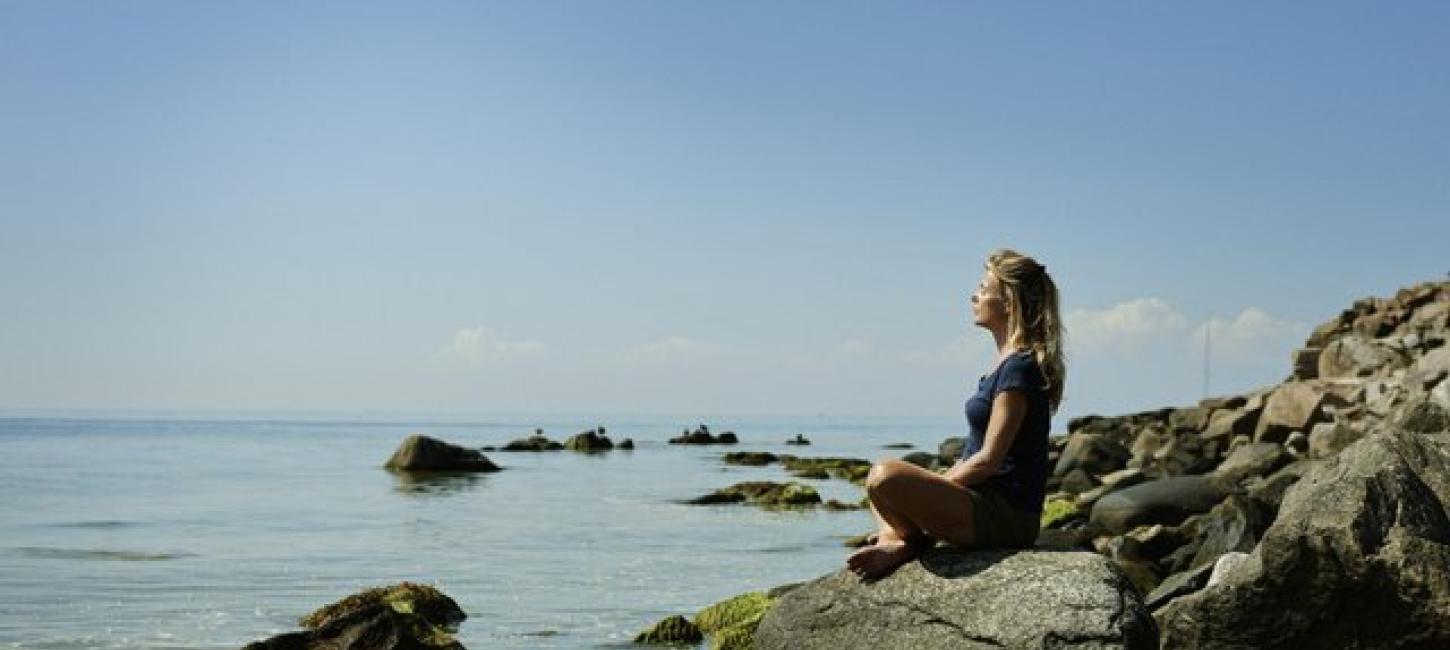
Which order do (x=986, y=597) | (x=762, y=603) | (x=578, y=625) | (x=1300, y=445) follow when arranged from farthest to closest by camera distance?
(x=1300, y=445)
(x=578, y=625)
(x=762, y=603)
(x=986, y=597)

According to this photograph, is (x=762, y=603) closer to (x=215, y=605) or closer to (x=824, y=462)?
(x=215, y=605)

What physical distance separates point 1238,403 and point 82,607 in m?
27.5

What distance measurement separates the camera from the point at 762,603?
601 inches

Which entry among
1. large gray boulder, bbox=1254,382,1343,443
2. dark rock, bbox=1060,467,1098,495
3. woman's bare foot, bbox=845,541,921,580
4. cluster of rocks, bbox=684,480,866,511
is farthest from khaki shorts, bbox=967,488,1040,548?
cluster of rocks, bbox=684,480,866,511

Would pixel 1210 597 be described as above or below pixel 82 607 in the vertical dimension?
above

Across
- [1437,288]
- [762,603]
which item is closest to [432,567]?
[762,603]

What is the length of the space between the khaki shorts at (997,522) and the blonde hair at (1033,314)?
26.5 inches

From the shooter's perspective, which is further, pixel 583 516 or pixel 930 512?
pixel 583 516

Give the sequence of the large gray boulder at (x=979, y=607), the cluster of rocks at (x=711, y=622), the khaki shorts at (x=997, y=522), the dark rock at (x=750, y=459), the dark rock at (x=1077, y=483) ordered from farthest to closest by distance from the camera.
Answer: the dark rock at (x=750, y=459)
the dark rock at (x=1077, y=483)
the cluster of rocks at (x=711, y=622)
the khaki shorts at (x=997, y=522)
the large gray boulder at (x=979, y=607)

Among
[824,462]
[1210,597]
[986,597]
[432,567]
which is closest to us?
[986,597]

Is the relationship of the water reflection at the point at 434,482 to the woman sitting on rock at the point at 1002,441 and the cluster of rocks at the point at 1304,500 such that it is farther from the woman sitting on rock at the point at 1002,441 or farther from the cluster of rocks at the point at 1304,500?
the woman sitting on rock at the point at 1002,441

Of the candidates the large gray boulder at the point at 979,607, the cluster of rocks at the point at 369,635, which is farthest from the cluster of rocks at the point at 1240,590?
the cluster of rocks at the point at 369,635

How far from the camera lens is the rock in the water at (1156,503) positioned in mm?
21875

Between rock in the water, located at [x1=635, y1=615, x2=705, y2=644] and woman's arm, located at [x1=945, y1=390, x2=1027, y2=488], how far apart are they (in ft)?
23.1
